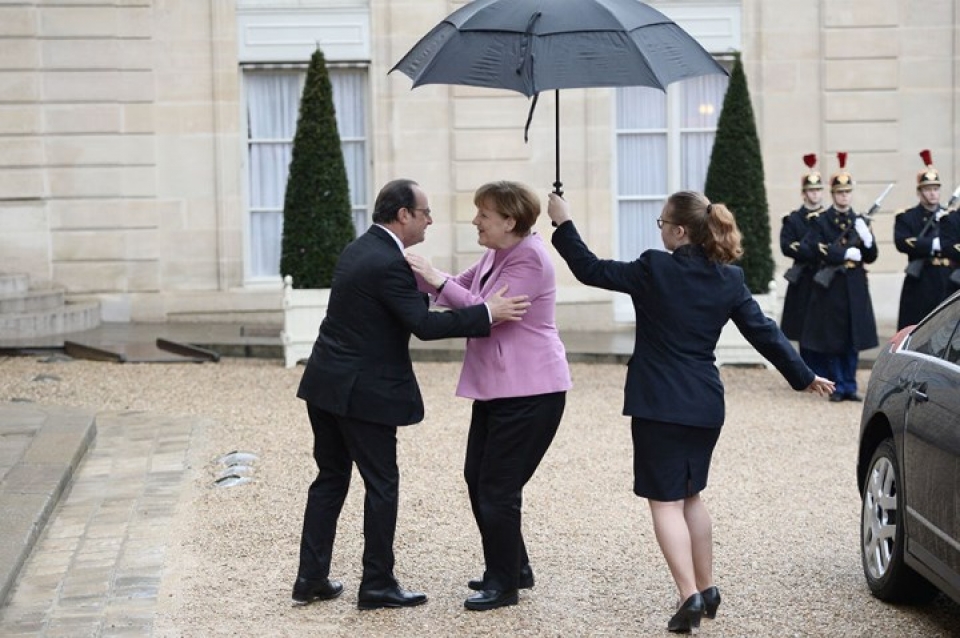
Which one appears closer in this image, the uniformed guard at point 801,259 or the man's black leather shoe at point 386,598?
the man's black leather shoe at point 386,598

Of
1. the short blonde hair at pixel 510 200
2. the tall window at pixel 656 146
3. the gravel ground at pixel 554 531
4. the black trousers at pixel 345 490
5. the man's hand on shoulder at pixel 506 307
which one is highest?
the tall window at pixel 656 146

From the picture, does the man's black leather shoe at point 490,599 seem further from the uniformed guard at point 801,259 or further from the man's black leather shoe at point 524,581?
the uniformed guard at point 801,259

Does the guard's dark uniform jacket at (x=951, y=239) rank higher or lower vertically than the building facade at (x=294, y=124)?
lower

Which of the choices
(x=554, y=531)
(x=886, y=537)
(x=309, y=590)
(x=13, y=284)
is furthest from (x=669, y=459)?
(x=13, y=284)

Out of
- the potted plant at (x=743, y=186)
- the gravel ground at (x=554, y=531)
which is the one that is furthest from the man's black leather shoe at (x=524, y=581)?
the potted plant at (x=743, y=186)

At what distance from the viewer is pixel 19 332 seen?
16.4m

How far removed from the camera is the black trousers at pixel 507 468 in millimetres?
6727

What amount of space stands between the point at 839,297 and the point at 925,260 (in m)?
0.83

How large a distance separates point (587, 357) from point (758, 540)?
7.77 m

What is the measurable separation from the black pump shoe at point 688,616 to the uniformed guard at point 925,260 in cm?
809

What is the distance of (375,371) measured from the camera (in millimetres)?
6715

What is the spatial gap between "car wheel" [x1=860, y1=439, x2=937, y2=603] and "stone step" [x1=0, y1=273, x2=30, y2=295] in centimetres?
1189

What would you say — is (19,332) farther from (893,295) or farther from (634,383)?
(634,383)

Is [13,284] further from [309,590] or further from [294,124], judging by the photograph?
[309,590]
